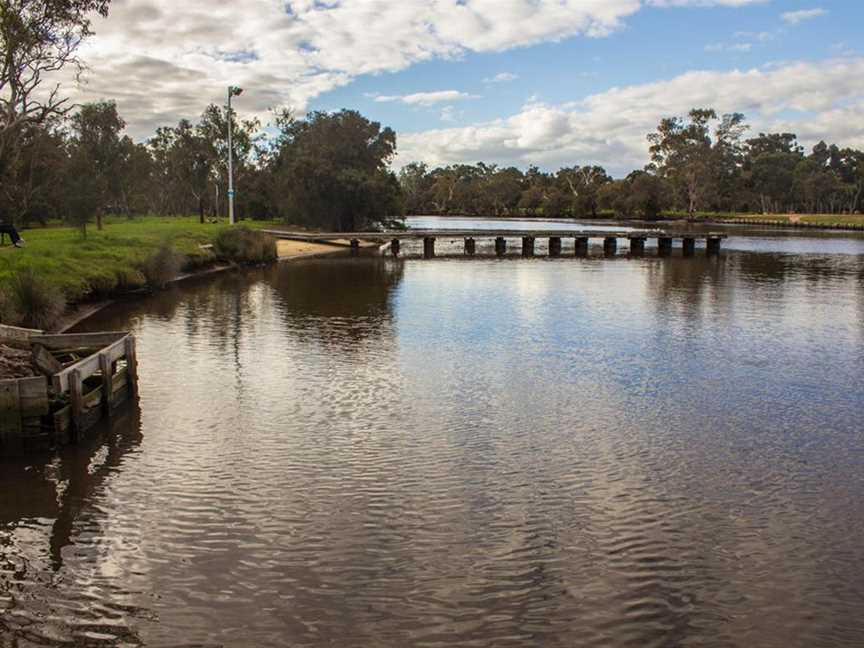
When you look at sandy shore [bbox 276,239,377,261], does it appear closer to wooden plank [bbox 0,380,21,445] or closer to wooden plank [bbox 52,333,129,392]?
wooden plank [bbox 52,333,129,392]

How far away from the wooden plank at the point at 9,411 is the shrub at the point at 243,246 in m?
40.2

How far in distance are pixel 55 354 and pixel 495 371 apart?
11.0 m

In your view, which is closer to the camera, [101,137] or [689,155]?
[101,137]

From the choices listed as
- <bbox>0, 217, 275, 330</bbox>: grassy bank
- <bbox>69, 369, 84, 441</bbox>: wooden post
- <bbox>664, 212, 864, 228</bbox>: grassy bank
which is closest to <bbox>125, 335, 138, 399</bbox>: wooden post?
<bbox>69, 369, 84, 441</bbox>: wooden post

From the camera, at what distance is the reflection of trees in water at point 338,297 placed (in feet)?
93.3

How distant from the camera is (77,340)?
1792 cm

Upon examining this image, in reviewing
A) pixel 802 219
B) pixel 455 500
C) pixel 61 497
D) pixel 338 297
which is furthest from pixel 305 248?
pixel 802 219

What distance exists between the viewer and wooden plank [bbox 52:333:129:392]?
46.1 ft

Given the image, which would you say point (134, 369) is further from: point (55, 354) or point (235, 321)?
point (235, 321)

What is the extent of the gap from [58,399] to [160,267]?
2649cm

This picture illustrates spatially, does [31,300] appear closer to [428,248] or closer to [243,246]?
[243,246]

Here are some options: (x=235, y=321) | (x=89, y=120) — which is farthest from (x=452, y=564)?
(x=89, y=120)

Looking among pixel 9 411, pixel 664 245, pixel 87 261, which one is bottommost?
pixel 9 411

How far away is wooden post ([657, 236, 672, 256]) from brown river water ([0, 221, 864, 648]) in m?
52.6
